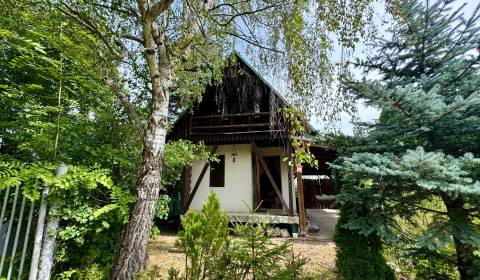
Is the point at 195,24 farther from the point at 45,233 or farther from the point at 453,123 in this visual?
the point at 453,123

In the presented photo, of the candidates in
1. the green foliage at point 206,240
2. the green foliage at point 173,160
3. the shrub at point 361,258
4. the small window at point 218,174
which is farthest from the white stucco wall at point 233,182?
the green foliage at point 206,240

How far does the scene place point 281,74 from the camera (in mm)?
3627

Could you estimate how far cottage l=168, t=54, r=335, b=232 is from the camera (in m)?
9.04

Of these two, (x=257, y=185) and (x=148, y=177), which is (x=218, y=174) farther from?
(x=148, y=177)

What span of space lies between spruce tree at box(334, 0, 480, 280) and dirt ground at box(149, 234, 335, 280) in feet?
6.84

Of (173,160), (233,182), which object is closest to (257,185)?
(233,182)

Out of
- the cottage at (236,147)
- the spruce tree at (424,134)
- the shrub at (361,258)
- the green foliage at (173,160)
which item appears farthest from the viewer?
the cottage at (236,147)

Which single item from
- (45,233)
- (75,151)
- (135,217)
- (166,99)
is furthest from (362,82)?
(45,233)

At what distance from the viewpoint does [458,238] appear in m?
2.64

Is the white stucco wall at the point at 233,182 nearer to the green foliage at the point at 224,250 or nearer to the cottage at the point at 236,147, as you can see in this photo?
the cottage at the point at 236,147

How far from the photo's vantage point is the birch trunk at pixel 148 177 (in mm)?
2785

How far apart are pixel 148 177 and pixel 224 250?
148cm

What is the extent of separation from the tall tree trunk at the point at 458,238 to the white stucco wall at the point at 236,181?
6.27 meters

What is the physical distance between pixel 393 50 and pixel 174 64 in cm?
349
